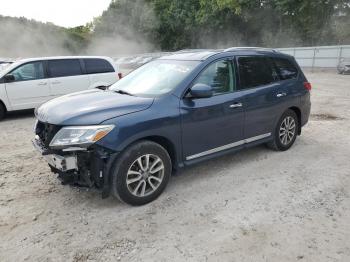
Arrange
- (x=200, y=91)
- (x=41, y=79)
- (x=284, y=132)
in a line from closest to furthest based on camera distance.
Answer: (x=200, y=91)
(x=284, y=132)
(x=41, y=79)

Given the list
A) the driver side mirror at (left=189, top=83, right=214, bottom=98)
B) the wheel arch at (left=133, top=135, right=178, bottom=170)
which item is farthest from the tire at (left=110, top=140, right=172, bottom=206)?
the driver side mirror at (left=189, top=83, right=214, bottom=98)

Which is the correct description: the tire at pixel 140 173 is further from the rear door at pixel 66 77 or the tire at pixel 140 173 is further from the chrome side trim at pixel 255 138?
the rear door at pixel 66 77

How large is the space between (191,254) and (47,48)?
1943 inches

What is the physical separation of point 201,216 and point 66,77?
685 centimetres

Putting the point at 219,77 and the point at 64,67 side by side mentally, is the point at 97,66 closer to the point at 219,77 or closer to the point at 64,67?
the point at 64,67

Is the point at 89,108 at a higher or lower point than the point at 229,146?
higher

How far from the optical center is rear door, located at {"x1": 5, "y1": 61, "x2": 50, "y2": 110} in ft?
28.9

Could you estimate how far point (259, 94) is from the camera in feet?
16.6

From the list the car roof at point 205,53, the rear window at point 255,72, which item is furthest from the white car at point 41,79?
the rear window at point 255,72

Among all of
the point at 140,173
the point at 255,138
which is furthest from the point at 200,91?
the point at 255,138

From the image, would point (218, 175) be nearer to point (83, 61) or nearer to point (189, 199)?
point (189, 199)

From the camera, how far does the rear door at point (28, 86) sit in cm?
880

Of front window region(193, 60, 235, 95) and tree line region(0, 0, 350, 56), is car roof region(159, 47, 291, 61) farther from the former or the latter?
tree line region(0, 0, 350, 56)

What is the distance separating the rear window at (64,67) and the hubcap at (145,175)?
626 cm
